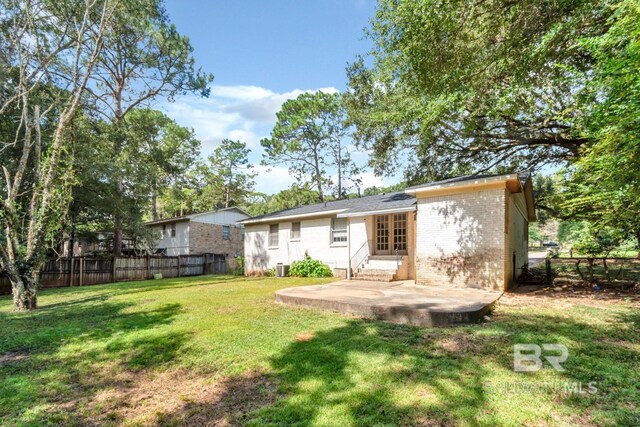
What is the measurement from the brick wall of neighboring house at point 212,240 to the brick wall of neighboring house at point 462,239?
1643 centimetres

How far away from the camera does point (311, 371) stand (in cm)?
368

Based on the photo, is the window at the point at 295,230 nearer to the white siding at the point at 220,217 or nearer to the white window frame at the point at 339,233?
the white window frame at the point at 339,233

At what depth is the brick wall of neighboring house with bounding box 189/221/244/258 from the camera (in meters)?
21.4

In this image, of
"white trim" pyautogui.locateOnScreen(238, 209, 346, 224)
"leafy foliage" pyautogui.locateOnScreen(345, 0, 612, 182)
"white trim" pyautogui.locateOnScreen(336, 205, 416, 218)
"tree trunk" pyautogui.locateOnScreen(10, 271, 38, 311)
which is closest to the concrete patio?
"white trim" pyautogui.locateOnScreen(336, 205, 416, 218)

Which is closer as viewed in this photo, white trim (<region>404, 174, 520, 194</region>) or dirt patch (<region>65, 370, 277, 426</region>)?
dirt patch (<region>65, 370, 277, 426</region>)

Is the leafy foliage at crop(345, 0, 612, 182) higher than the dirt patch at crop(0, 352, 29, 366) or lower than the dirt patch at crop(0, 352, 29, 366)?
higher

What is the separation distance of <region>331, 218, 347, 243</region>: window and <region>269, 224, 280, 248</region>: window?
362 centimetres

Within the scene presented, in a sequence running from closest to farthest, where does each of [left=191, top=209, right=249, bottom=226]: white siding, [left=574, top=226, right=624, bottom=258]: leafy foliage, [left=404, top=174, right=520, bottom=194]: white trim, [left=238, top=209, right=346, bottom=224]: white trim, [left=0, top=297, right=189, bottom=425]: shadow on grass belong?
[left=0, top=297, right=189, bottom=425]: shadow on grass, [left=404, top=174, right=520, bottom=194]: white trim, [left=574, top=226, right=624, bottom=258]: leafy foliage, [left=238, top=209, right=346, bottom=224]: white trim, [left=191, top=209, right=249, bottom=226]: white siding

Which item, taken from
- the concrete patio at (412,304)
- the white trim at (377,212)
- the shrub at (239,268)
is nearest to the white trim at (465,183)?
the white trim at (377,212)

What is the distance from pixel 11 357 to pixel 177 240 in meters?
18.4

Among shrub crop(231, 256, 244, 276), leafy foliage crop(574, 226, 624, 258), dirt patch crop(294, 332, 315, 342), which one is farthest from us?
shrub crop(231, 256, 244, 276)

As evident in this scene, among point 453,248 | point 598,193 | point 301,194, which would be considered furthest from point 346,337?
point 301,194

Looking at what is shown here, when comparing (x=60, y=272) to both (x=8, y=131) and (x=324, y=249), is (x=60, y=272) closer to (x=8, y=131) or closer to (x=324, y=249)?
(x=8, y=131)

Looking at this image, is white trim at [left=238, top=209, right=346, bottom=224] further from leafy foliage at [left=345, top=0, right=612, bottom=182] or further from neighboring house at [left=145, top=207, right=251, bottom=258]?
leafy foliage at [left=345, top=0, right=612, bottom=182]
